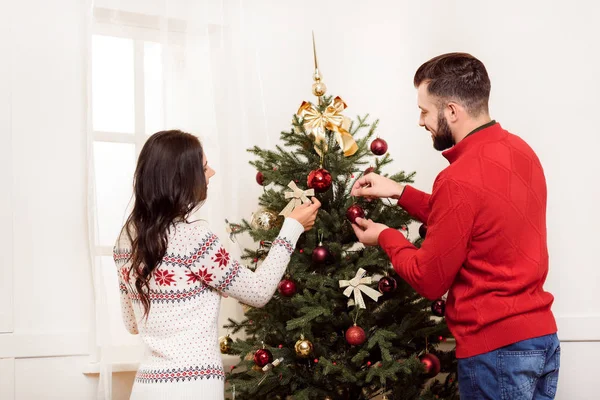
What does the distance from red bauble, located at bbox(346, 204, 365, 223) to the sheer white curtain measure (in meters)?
1.02

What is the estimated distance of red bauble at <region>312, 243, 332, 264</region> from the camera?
2.48m

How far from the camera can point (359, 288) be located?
2467mm

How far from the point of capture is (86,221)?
10.5 ft

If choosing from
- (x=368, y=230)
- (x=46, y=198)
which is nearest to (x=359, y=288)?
(x=368, y=230)

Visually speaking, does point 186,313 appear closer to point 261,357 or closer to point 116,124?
point 261,357

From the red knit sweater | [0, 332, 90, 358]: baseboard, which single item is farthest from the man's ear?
[0, 332, 90, 358]: baseboard

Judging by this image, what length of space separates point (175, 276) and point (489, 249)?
3.03 ft

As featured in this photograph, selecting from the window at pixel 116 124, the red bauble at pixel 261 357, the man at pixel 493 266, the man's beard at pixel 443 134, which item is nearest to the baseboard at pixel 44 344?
the window at pixel 116 124

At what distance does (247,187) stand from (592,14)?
185 cm

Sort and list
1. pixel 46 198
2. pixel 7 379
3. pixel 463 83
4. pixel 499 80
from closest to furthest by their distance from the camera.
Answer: pixel 463 83, pixel 7 379, pixel 46 198, pixel 499 80

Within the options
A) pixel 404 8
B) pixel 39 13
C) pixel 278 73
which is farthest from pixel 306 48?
pixel 39 13

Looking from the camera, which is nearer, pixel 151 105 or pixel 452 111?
pixel 452 111

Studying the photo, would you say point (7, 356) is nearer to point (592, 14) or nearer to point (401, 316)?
point (401, 316)

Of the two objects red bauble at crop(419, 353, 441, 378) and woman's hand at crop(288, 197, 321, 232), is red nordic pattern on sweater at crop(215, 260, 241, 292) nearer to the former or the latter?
woman's hand at crop(288, 197, 321, 232)
